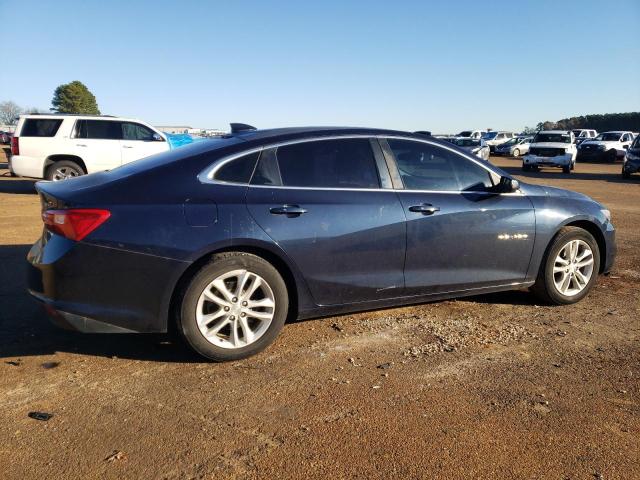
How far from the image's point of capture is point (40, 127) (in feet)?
40.7

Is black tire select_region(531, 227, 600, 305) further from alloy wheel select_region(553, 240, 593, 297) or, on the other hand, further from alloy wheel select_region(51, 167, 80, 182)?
alloy wheel select_region(51, 167, 80, 182)

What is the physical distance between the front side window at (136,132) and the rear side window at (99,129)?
0.38ft

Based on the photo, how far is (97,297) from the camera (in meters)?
3.35

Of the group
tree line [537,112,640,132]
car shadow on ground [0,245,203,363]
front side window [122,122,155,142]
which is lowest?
car shadow on ground [0,245,203,363]

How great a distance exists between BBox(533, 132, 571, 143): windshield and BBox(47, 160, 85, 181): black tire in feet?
67.3

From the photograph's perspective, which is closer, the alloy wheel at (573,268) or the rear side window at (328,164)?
the rear side window at (328,164)

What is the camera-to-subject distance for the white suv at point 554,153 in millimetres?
23484

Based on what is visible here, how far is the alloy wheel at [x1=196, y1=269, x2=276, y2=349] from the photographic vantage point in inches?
139

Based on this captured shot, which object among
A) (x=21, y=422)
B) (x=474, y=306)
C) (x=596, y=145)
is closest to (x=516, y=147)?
(x=596, y=145)

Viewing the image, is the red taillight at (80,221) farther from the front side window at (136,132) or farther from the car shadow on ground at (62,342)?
the front side window at (136,132)

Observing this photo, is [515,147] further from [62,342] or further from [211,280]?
[62,342]

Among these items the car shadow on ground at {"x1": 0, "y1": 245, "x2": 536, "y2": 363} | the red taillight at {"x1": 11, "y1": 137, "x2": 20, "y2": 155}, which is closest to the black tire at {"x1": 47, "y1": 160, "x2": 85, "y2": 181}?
the red taillight at {"x1": 11, "y1": 137, "x2": 20, "y2": 155}

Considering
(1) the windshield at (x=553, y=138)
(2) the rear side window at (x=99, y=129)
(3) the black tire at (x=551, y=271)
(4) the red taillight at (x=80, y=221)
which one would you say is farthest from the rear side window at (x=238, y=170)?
(1) the windshield at (x=553, y=138)

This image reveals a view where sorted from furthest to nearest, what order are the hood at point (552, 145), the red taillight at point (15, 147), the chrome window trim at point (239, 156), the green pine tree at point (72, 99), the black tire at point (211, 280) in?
1. the green pine tree at point (72, 99)
2. the hood at point (552, 145)
3. the red taillight at point (15, 147)
4. the chrome window trim at point (239, 156)
5. the black tire at point (211, 280)
